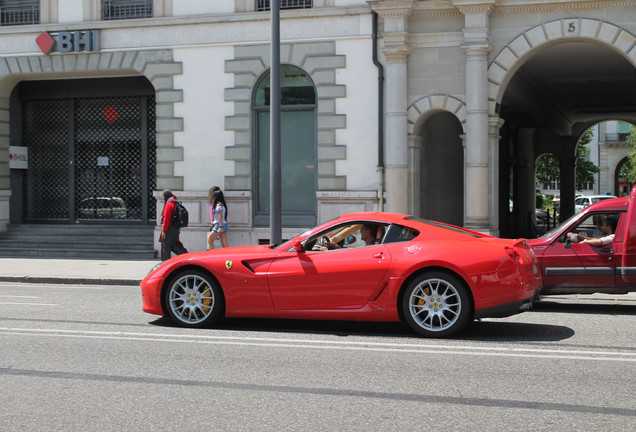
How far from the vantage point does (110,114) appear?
2191 centimetres

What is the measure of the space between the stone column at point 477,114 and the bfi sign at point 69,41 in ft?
29.5

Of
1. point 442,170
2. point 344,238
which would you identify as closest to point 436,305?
Answer: point 344,238

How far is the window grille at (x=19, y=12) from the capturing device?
20.7 metres

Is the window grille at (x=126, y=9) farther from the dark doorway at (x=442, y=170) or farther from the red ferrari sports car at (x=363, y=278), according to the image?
the red ferrari sports car at (x=363, y=278)

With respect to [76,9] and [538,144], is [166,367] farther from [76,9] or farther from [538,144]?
[538,144]

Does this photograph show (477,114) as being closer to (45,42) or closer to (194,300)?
(194,300)

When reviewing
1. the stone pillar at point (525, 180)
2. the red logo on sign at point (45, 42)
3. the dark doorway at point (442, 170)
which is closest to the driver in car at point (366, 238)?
the dark doorway at point (442, 170)

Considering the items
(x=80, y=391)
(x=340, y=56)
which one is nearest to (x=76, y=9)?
(x=340, y=56)

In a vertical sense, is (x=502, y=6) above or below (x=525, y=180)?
above

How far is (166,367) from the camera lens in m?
7.00

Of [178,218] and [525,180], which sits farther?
[525,180]

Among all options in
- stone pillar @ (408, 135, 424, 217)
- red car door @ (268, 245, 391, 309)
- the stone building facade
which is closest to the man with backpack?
the stone building facade

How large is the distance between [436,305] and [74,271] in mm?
10066

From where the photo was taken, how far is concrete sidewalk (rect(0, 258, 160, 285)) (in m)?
15.1
